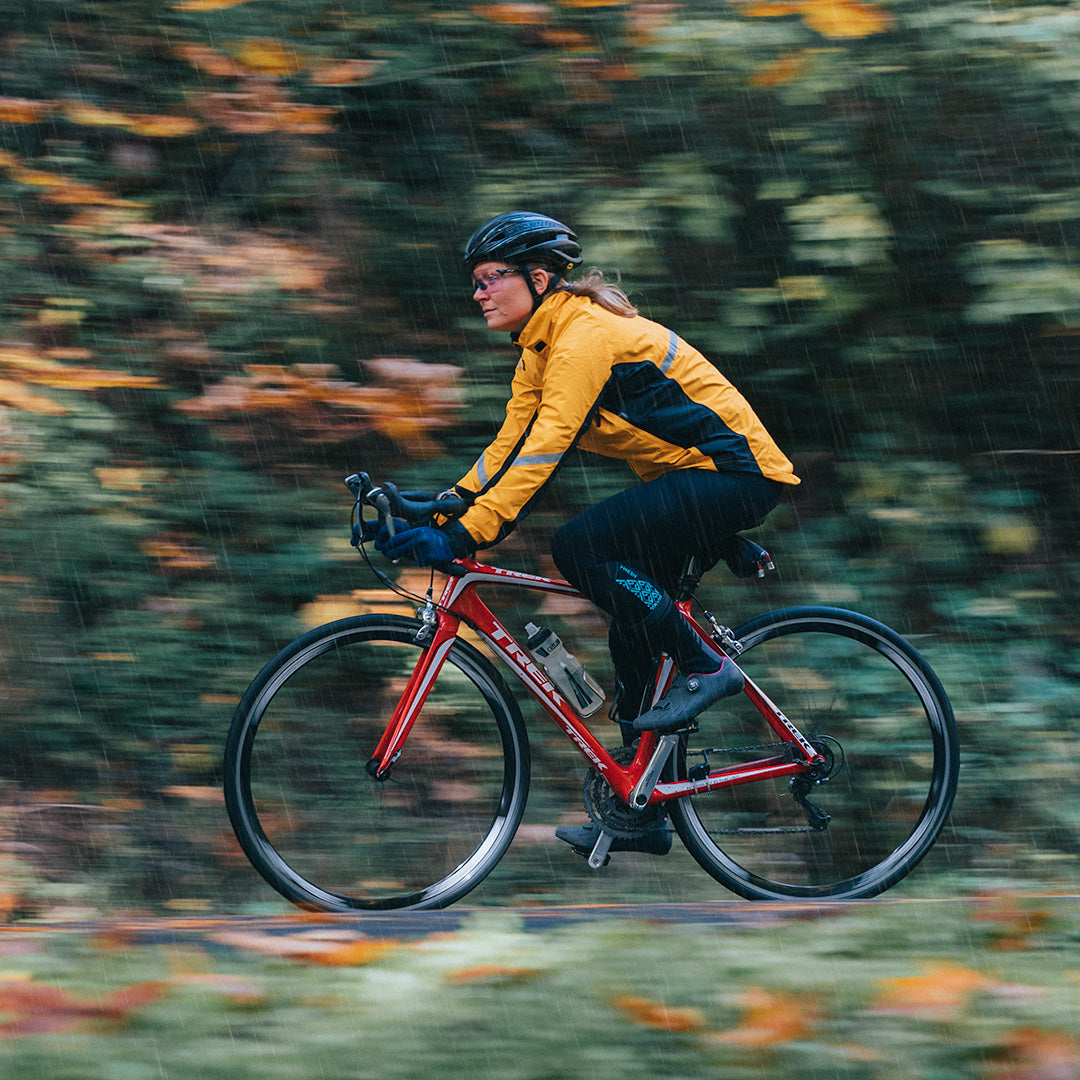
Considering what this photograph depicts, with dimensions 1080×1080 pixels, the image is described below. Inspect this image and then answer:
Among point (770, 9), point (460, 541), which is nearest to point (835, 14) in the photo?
point (770, 9)

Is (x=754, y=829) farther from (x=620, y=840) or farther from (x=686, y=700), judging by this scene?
(x=686, y=700)

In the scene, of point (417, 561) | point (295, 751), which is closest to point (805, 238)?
point (417, 561)

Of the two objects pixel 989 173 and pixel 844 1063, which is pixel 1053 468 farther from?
pixel 844 1063

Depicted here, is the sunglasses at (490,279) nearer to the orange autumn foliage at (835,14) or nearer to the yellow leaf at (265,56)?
the orange autumn foliage at (835,14)

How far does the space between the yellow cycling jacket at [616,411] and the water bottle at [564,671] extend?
0.46 meters

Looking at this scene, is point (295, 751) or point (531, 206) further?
point (531, 206)

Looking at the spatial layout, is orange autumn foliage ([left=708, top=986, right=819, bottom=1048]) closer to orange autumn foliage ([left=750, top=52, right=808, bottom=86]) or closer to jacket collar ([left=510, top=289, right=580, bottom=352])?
jacket collar ([left=510, top=289, right=580, bottom=352])

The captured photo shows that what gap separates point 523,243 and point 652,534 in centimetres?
95

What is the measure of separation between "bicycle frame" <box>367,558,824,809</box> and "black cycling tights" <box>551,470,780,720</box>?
0.15 m

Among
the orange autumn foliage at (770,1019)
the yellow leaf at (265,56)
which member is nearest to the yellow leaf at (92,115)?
the yellow leaf at (265,56)

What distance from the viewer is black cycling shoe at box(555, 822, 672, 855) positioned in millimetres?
3865

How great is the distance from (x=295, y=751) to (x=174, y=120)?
3117 mm

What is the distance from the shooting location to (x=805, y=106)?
521cm

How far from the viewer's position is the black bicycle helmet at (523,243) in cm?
361
